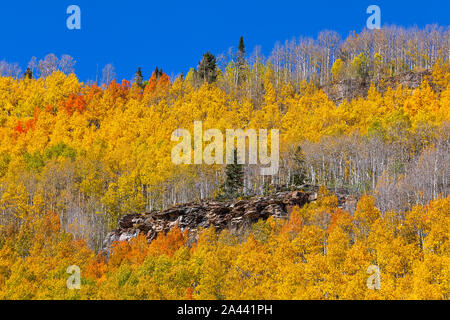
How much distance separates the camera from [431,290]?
28641 millimetres

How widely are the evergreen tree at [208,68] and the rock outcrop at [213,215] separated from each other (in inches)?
2176

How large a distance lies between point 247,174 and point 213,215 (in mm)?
11202

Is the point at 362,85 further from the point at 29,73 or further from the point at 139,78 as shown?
the point at 29,73

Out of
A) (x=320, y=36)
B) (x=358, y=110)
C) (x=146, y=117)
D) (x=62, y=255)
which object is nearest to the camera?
(x=62, y=255)

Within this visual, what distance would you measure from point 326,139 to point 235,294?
125 ft

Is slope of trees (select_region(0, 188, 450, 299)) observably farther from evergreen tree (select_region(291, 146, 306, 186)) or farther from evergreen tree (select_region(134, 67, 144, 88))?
evergreen tree (select_region(134, 67, 144, 88))

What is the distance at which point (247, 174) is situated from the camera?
61.6m

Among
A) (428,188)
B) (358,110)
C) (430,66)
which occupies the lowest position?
(428,188)

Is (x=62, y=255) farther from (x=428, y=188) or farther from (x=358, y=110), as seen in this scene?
(x=358, y=110)

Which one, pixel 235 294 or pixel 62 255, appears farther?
pixel 62 255

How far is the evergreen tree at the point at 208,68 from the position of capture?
104688 millimetres
